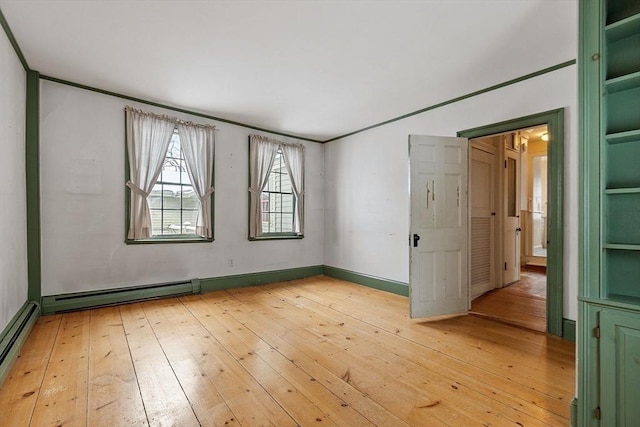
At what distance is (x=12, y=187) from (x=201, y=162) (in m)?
2.14

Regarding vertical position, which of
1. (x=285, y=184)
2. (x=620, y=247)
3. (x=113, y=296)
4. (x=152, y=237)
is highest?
(x=285, y=184)

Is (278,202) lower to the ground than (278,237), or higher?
higher

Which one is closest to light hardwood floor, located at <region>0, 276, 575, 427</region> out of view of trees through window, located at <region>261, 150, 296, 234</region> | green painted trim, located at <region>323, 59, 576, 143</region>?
view of trees through window, located at <region>261, 150, 296, 234</region>

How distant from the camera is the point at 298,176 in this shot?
5.72 meters

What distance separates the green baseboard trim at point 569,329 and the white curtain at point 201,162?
4.59 m

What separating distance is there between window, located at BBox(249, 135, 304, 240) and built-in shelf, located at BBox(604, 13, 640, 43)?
4.41 meters

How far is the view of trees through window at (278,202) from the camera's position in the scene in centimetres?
545

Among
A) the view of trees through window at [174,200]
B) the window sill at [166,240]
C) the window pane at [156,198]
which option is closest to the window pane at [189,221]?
the view of trees through window at [174,200]

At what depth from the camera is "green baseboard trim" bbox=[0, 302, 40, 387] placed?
7.16 ft

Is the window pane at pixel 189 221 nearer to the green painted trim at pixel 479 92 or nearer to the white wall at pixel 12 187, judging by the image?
the white wall at pixel 12 187

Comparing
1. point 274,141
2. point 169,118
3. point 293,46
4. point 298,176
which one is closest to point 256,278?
point 298,176

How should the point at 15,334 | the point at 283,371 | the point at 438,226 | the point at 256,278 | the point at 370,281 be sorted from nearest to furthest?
the point at 283,371 → the point at 15,334 → the point at 438,226 → the point at 370,281 → the point at 256,278

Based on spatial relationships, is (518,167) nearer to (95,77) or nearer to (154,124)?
(154,124)

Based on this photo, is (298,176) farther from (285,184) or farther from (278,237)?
(278,237)
